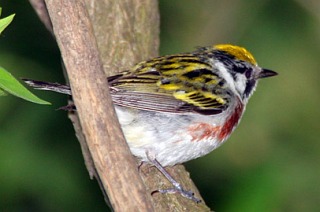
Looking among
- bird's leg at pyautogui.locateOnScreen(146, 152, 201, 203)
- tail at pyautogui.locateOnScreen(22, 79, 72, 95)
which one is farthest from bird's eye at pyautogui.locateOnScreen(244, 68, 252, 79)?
tail at pyautogui.locateOnScreen(22, 79, 72, 95)

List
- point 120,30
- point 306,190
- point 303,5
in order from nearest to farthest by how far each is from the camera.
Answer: point 120,30
point 306,190
point 303,5

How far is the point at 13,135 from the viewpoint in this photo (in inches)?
325

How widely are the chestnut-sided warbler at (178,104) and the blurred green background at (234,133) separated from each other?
1464mm

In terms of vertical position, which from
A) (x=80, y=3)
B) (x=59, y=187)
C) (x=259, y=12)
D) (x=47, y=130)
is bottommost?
(x=59, y=187)

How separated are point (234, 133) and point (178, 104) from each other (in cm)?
286

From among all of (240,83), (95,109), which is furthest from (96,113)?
(240,83)

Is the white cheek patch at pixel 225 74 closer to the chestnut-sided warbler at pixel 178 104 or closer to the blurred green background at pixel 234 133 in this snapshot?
the chestnut-sided warbler at pixel 178 104

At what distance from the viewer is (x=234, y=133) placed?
28.8ft

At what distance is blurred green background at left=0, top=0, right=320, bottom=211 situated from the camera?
8273mm

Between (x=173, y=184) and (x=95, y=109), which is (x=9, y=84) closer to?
(x=95, y=109)

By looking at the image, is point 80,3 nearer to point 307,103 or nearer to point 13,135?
point 13,135

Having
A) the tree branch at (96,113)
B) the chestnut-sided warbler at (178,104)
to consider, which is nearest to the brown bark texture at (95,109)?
the tree branch at (96,113)

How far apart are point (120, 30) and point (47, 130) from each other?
2173mm

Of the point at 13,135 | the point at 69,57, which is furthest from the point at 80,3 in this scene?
the point at 13,135
